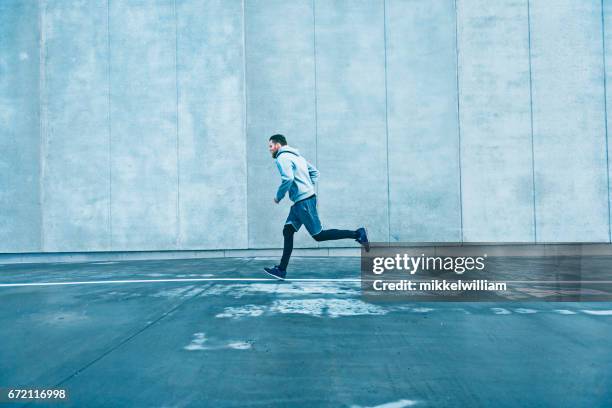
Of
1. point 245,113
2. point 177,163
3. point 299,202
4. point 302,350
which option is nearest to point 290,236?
point 299,202

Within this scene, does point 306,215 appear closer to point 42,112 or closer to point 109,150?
point 109,150

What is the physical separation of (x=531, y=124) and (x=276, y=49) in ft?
18.6

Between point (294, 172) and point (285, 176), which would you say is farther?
point (294, 172)

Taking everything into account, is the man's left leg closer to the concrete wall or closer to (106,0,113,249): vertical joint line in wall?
the concrete wall

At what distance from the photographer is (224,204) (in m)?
8.50

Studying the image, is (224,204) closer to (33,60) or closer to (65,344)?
(33,60)

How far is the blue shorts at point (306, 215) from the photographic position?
16.0 feet

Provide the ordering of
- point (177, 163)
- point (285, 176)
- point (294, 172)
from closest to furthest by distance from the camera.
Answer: point (285, 176) < point (294, 172) < point (177, 163)

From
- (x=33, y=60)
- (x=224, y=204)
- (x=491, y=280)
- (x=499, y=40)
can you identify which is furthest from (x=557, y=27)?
(x=33, y=60)

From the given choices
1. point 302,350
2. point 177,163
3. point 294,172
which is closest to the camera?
point 302,350

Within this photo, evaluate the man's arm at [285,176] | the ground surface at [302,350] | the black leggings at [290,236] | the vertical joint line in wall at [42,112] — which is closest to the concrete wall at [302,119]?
the vertical joint line in wall at [42,112]

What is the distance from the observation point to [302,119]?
859cm

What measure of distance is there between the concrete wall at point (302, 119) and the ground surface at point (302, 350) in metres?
4.60

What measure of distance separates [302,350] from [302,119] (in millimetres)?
6712
